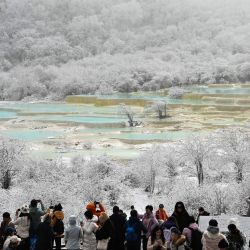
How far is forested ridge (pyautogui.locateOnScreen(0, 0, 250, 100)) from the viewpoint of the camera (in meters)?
93.3

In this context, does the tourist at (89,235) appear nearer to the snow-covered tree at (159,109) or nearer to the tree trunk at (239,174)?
the tree trunk at (239,174)

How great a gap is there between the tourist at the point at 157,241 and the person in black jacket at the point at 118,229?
2.93ft

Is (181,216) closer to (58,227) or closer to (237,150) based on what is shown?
(58,227)

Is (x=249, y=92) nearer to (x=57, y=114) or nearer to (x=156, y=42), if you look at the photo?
(x=57, y=114)

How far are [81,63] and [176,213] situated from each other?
118 meters

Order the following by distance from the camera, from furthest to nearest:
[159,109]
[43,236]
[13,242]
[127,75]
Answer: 1. [127,75]
2. [159,109]
3. [43,236]
4. [13,242]

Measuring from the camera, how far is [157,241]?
6.21 m

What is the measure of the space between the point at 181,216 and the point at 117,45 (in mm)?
132568

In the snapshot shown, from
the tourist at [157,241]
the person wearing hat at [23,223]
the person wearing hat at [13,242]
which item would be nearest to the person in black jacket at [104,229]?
the tourist at [157,241]

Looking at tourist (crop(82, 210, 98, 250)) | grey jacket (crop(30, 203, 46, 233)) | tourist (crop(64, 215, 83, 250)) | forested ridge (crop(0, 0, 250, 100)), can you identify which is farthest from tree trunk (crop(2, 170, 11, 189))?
forested ridge (crop(0, 0, 250, 100))

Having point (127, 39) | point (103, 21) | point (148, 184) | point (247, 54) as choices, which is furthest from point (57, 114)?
point (103, 21)

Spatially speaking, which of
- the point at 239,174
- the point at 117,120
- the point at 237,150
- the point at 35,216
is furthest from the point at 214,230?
the point at 117,120

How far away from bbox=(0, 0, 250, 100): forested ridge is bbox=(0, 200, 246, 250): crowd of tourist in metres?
81.0

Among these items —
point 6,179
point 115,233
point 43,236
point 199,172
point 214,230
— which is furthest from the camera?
point 199,172
